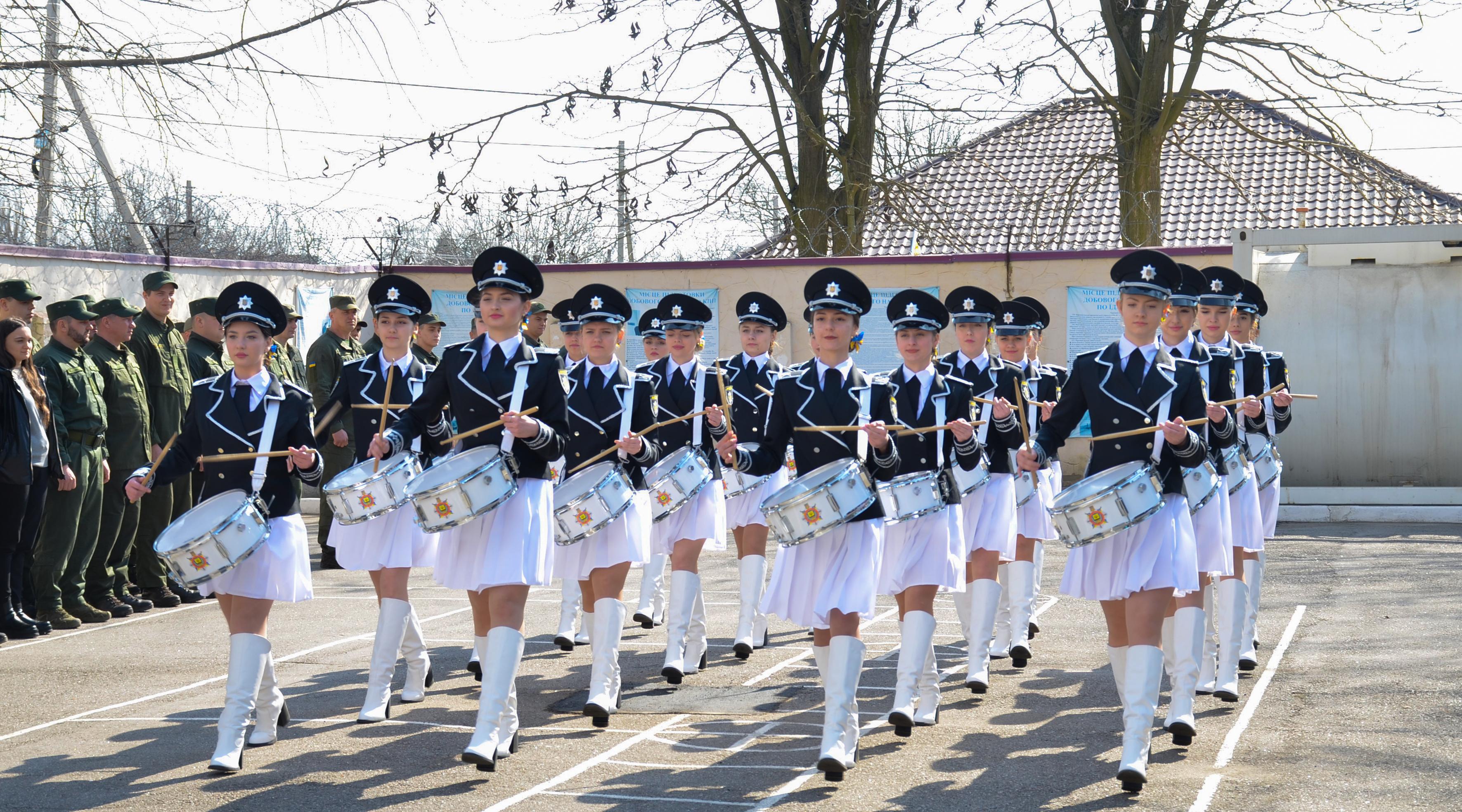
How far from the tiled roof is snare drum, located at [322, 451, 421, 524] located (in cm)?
1671

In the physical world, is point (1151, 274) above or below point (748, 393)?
above

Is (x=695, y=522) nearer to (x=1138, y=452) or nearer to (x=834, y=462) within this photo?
(x=834, y=462)

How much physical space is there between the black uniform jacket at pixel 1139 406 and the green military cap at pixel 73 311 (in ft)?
22.8

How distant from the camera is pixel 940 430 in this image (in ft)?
23.1

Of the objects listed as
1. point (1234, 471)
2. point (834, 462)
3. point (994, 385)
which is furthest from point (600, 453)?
point (1234, 471)

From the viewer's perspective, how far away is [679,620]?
8.26m

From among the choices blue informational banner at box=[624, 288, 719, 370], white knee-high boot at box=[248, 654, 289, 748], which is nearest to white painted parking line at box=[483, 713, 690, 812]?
white knee-high boot at box=[248, 654, 289, 748]

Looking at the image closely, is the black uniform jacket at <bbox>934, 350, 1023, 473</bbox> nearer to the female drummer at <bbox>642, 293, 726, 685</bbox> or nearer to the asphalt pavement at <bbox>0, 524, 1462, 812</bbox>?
the asphalt pavement at <bbox>0, 524, 1462, 812</bbox>

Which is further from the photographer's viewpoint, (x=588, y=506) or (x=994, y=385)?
(x=994, y=385)

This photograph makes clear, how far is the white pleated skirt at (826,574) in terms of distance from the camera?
20.3ft

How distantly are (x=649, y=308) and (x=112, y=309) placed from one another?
857 cm

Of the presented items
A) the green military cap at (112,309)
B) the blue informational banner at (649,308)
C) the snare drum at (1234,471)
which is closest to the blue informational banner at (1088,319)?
the blue informational banner at (649,308)

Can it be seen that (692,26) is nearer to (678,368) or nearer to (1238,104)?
(1238,104)

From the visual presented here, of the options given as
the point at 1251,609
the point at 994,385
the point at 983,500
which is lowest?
the point at 1251,609
